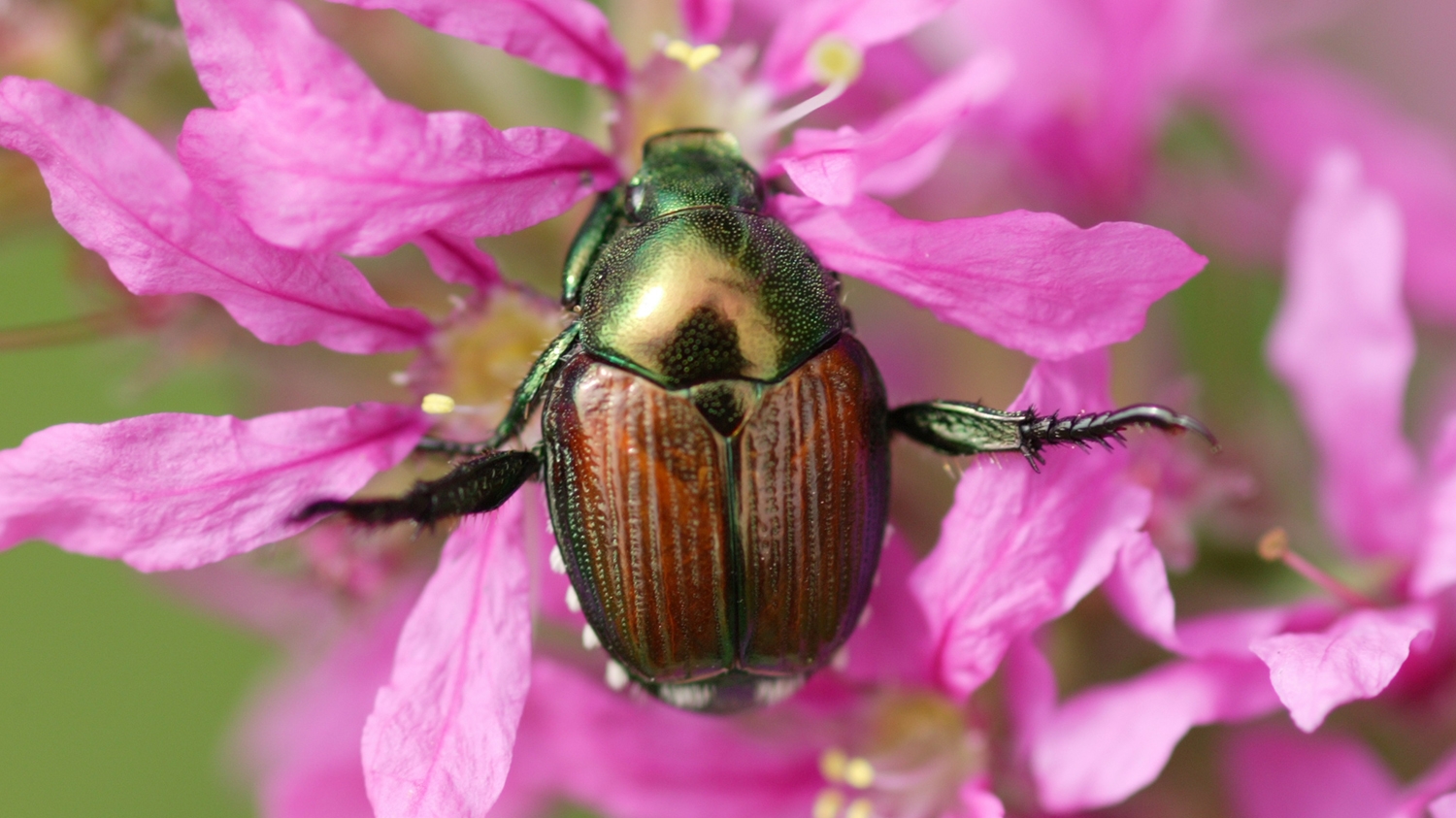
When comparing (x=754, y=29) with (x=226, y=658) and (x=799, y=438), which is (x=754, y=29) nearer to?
(x=799, y=438)

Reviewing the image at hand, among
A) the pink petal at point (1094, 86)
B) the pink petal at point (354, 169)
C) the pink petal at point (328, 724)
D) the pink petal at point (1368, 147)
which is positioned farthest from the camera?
the pink petal at point (1368, 147)

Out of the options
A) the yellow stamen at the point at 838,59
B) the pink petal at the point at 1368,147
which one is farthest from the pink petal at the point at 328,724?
the pink petal at the point at 1368,147

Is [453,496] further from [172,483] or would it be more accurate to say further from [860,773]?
[860,773]

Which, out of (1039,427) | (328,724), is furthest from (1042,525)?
(328,724)

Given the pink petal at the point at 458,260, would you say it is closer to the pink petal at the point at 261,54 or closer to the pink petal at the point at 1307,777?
the pink petal at the point at 261,54

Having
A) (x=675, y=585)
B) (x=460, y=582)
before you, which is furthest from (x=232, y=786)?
(x=675, y=585)

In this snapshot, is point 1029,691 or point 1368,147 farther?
point 1368,147
